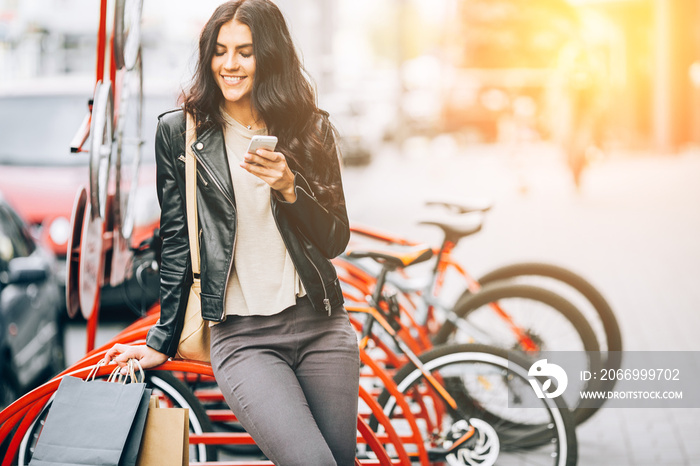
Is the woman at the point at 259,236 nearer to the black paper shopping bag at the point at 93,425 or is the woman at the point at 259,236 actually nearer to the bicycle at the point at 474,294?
the black paper shopping bag at the point at 93,425

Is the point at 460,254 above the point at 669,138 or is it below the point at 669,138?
below

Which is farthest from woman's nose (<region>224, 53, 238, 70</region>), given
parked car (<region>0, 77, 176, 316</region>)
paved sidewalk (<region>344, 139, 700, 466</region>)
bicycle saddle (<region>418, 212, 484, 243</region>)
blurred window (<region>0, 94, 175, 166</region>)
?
blurred window (<region>0, 94, 175, 166</region>)

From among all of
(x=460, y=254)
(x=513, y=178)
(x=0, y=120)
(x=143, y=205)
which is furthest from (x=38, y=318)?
(x=513, y=178)

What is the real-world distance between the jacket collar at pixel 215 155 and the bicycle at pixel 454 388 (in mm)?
946

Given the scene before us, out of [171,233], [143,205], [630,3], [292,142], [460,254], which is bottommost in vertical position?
[460,254]

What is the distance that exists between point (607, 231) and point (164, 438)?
8.76 metres

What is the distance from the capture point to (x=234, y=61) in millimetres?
2613

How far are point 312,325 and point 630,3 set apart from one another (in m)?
18.7

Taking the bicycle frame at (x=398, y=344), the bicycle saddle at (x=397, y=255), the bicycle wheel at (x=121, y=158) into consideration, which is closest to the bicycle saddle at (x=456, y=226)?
the bicycle saddle at (x=397, y=255)

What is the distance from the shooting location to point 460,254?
972 cm

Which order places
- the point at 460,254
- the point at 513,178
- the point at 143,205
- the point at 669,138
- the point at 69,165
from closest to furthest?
the point at 143,205, the point at 69,165, the point at 460,254, the point at 513,178, the point at 669,138

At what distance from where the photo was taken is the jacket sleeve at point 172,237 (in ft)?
8.82

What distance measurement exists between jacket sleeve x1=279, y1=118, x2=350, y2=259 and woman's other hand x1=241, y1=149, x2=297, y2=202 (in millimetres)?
57

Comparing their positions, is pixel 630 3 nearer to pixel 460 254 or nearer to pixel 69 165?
pixel 460 254
